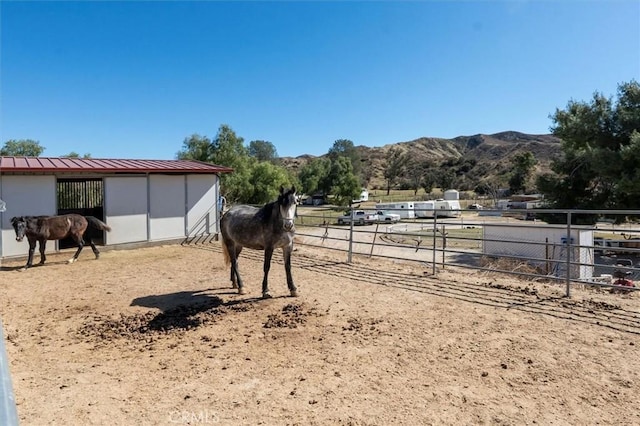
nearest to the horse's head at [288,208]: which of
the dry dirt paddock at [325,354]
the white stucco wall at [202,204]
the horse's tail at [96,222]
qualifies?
the dry dirt paddock at [325,354]

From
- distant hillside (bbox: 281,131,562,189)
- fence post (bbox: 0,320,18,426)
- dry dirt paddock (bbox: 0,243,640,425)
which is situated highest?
distant hillside (bbox: 281,131,562,189)

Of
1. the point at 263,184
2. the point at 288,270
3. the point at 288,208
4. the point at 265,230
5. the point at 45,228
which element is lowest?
the point at 288,270

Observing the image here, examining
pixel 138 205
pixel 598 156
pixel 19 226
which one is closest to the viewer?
pixel 19 226

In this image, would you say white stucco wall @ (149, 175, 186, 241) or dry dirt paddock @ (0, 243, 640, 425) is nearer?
dry dirt paddock @ (0, 243, 640, 425)

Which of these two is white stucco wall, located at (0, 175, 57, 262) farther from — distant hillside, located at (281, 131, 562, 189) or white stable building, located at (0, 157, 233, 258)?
distant hillside, located at (281, 131, 562, 189)

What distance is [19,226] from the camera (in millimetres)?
7852

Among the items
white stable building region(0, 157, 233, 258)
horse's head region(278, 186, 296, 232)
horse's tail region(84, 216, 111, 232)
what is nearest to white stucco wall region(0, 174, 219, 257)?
white stable building region(0, 157, 233, 258)

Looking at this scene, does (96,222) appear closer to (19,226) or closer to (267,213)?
(19,226)

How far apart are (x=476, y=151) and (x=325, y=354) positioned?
139404mm

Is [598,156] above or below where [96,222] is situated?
above

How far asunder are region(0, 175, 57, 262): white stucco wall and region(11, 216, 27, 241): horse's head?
3.02ft

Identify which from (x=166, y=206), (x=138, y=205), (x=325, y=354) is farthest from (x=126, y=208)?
(x=325, y=354)

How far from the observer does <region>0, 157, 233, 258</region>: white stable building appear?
8.94 metres

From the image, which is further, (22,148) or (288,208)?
(22,148)
